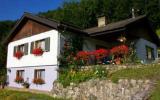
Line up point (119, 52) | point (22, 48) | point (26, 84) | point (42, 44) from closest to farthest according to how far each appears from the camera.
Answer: point (119, 52), point (42, 44), point (26, 84), point (22, 48)

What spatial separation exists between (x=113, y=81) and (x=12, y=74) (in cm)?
1521

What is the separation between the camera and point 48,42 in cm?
2230

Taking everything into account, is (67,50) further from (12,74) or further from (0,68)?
(0,68)

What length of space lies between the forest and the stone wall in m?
41.2

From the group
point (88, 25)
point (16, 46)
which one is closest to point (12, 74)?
point (16, 46)

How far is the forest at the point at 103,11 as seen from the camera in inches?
2377

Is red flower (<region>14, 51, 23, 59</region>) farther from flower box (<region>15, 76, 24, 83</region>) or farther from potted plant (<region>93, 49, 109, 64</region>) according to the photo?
potted plant (<region>93, 49, 109, 64</region>)

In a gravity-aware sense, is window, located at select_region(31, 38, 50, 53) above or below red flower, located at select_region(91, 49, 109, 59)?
above

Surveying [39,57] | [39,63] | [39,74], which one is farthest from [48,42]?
[39,74]

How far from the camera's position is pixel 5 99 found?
59.8 feet

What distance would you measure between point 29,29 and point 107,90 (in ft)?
42.7

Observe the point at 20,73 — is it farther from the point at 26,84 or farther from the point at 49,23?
the point at 49,23

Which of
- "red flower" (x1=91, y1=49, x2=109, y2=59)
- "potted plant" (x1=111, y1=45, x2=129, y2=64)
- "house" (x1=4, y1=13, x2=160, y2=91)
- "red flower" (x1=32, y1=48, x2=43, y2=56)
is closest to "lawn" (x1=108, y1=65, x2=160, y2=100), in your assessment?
"potted plant" (x1=111, y1=45, x2=129, y2=64)

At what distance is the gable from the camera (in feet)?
77.5
